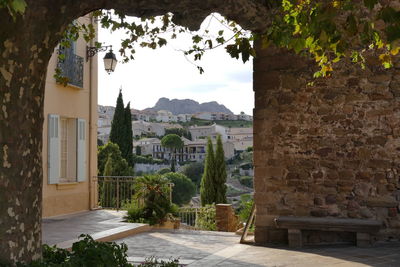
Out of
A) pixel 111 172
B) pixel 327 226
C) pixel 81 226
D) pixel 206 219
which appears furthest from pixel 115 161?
pixel 327 226

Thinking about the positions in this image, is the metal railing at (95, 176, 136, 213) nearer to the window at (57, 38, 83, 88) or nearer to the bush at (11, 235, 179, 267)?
the window at (57, 38, 83, 88)

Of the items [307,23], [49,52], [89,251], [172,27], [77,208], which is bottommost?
[77,208]

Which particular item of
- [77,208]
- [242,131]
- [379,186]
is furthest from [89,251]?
[242,131]

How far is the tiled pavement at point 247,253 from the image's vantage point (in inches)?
230

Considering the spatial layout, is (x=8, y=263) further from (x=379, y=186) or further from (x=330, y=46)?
(x=379, y=186)

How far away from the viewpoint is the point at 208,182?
19125mm

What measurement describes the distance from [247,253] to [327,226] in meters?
1.24

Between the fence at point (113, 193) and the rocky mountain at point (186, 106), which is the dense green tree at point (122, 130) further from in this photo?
the rocky mountain at point (186, 106)

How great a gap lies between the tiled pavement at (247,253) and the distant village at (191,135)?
42.5 metres

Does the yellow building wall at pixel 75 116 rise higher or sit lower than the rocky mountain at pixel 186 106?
lower

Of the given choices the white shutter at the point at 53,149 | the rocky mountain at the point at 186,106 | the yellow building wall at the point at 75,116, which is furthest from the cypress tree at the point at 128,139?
the rocky mountain at the point at 186,106

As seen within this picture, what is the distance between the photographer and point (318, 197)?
7.43 m

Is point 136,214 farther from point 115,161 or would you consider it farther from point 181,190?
point 181,190

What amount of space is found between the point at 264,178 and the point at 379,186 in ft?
5.56
